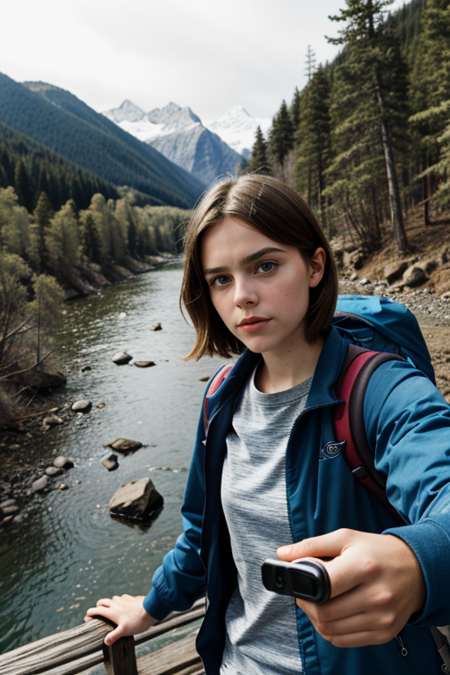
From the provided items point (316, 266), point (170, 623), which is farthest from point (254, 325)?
point (170, 623)

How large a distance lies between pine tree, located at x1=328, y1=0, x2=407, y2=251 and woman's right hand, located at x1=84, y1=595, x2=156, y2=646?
766 inches

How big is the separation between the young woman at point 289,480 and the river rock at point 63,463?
800 centimetres

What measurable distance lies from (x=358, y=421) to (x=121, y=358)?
596 inches

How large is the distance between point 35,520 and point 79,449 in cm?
246

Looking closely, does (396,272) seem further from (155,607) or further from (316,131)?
(155,607)

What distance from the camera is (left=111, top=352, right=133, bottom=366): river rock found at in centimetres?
1545

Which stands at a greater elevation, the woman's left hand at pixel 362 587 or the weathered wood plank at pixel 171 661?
the woman's left hand at pixel 362 587

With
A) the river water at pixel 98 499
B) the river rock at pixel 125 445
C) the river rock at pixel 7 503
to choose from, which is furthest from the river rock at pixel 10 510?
the river rock at pixel 125 445

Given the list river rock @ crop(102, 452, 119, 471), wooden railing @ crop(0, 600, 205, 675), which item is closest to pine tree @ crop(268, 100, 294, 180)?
river rock @ crop(102, 452, 119, 471)

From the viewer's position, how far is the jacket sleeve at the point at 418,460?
604 mm

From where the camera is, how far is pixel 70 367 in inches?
594

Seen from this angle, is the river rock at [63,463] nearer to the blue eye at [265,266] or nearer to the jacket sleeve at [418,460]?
the blue eye at [265,266]

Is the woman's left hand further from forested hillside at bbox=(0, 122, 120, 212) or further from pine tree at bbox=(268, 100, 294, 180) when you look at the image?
forested hillside at bbox=(0, 122, 120, 212)

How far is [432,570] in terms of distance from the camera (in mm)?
598
